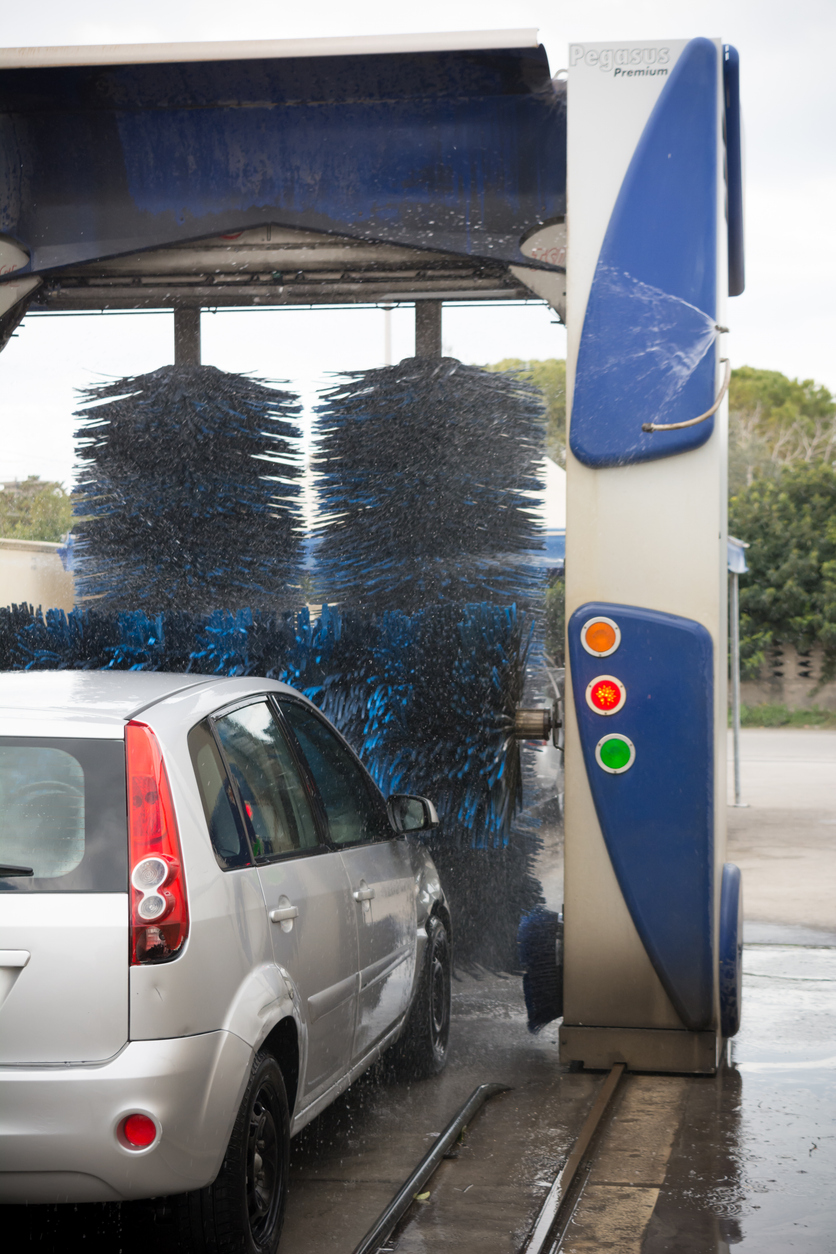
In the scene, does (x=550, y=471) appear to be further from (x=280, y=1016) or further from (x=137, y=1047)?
(x=137, y=1047)

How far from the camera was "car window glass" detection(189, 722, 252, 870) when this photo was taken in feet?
11.0

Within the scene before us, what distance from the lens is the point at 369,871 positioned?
4.48 meters

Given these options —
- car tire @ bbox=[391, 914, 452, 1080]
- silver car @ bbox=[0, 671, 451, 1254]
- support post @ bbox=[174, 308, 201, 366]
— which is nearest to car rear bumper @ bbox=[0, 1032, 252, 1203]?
silver car @ bbox=[0, 671, 451, 1254]

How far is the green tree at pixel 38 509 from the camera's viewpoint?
6.68 metres

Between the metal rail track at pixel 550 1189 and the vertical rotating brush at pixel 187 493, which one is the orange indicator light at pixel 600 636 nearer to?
the metal rail track at pixel 550 1189

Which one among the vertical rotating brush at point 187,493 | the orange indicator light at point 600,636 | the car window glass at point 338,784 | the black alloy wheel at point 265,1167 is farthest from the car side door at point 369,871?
the vertical rotating brush at point 187,493

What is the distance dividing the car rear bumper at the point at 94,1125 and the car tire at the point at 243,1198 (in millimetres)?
226

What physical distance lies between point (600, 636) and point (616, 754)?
1.41 feet

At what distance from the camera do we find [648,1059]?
5051 millimetres

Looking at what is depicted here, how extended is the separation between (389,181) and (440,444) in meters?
1.20

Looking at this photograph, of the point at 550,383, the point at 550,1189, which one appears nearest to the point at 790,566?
the point at 550,383

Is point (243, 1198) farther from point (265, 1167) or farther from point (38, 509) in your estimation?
point (38, 509)

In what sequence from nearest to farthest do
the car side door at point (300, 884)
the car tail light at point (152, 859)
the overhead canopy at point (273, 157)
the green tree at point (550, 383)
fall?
the car tail light at point (152, 859) < the car side door at point (300, 884) < the green tree at point (550, 383) < the overhead canopy at point (273, 157)

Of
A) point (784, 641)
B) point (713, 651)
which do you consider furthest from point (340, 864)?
point (784, 641)
